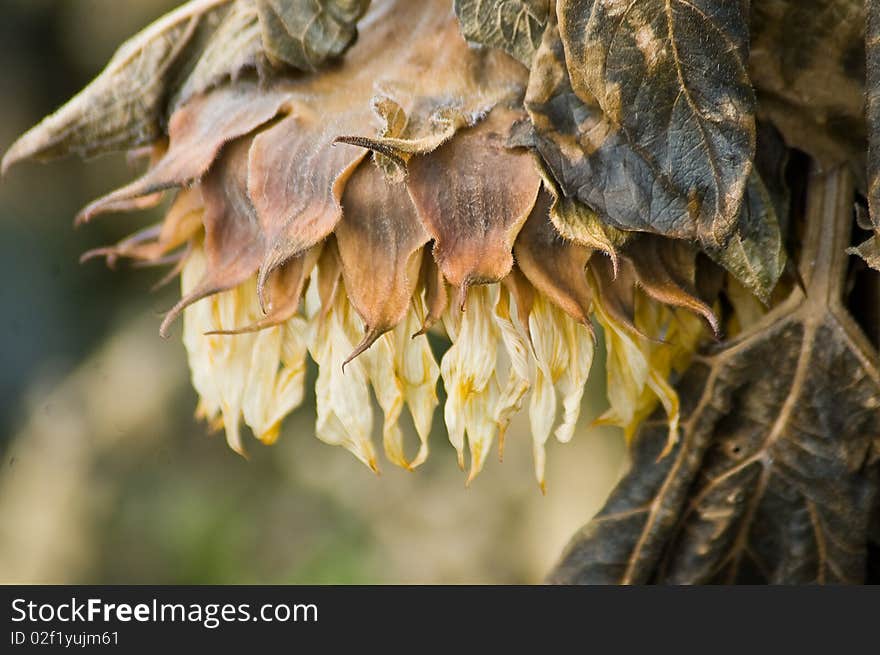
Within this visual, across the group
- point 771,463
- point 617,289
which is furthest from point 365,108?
point 771,463

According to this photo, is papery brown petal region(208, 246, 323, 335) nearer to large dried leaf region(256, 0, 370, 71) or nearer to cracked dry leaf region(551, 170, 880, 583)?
large dried leaf region(256, 0, 370, 71)

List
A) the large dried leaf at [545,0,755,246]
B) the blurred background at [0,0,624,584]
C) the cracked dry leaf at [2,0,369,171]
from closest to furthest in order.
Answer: the large dried leaf at [545,0,755,246] < the cracked dry leaf at [2,0,369,171] < the blurred background at [0,0,624,584]

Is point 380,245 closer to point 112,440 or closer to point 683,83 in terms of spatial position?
point 683,83

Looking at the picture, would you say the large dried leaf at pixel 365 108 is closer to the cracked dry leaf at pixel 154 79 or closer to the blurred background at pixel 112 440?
the cracked dry leaf at pixel 154 79

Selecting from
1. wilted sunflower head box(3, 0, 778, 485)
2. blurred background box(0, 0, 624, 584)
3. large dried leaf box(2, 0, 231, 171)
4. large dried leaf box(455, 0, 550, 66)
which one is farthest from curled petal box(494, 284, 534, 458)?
blurred background box(0, 0, 624, 584)

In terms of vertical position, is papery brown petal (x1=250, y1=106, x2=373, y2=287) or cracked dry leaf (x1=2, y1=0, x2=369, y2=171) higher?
cracked dry leaf (x1=2, y1=0, x2=369, y2=171)

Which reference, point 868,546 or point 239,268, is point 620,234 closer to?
point 239,268
